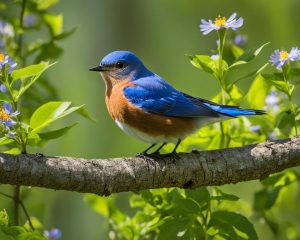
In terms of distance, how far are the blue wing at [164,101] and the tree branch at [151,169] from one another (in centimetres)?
55

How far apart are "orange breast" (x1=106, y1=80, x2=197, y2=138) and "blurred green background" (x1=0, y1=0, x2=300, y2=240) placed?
2558mm

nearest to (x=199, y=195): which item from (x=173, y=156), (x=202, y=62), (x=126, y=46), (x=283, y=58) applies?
(x=173, y=156)

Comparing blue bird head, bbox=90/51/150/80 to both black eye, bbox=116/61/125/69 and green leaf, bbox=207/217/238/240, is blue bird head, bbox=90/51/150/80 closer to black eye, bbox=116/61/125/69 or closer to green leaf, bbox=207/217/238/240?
black eye, bbox=116/61/125/69

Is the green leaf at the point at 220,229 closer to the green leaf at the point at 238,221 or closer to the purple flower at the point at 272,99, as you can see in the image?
the green leaf at the point at 238,221

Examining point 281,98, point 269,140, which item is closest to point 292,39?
point 281,98

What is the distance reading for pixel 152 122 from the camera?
4023 millimetres

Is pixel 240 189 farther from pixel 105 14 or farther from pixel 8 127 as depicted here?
pixel 8 127

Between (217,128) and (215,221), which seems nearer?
(215,221)

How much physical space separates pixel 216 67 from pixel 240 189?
118 inches

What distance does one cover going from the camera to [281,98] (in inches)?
154

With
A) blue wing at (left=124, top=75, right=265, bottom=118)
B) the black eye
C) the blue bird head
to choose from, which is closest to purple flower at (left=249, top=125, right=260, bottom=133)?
blue wing at (left=124, top=75, right=265, bottom=118)

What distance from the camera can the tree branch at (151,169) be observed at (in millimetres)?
2926

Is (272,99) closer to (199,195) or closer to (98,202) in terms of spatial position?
(199,195)

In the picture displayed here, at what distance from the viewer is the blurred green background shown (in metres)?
7.10
